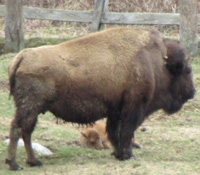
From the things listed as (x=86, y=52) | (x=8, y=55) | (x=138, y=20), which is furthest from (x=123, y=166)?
(x=138, y=20)

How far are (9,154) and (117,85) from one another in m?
1.56

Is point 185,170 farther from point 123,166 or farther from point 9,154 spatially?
point 9,154

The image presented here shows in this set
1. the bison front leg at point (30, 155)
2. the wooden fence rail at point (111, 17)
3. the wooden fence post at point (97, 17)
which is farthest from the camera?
the wooden fence post at point (97, 17)

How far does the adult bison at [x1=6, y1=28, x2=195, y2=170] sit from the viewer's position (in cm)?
723

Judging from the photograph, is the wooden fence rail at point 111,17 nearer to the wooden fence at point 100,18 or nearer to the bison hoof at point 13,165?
the wooden fence at point 100,18

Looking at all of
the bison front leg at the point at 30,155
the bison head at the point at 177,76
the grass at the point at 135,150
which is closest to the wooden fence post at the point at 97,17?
the grass at the point at 135,150

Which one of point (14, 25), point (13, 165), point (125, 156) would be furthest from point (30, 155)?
point (14, 25)

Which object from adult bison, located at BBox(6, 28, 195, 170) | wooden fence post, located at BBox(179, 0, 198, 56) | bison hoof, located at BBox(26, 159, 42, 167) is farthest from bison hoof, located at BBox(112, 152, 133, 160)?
wooden fence post, located at BBox(179, 0, 198, 56)

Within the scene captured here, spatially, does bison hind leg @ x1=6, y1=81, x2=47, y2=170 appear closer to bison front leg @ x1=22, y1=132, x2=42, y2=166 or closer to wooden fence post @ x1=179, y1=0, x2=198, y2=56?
bison front leg @ x1=22, y1=132, x2=42, y2=166

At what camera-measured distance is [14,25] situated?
45.0 ft

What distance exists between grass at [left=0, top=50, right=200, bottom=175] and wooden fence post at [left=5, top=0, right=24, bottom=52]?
333cm

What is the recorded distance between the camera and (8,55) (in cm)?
1355

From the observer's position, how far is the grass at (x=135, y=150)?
7.15 m

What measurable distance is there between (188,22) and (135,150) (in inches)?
238
